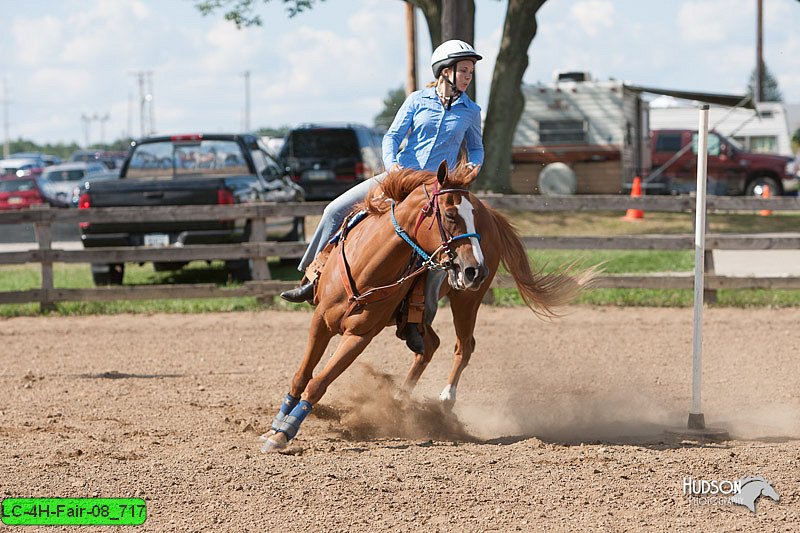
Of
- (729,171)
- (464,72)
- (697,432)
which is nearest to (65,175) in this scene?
(729,171)

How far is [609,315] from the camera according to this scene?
1142 cm

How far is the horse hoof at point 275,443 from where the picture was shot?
5.57m

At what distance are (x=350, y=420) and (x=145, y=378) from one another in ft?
7.84

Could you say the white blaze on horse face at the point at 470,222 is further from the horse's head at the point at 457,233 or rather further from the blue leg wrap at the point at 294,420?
the blue leg wrap at the point at 294,420

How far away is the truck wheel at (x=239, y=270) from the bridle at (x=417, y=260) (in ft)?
24.0

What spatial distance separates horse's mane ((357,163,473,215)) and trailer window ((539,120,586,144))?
71.1 feet

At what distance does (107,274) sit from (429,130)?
8701 millimetres

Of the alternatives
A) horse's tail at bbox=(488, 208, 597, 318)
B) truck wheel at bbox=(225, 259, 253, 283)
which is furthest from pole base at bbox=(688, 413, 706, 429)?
truck wheel at bbox=(225, 259, 253, 283)

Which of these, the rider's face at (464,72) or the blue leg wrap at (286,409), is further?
the rider's face at (464,72)

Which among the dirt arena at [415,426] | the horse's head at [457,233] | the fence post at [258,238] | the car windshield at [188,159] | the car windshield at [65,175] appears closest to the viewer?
the dirt arena at [415,426]

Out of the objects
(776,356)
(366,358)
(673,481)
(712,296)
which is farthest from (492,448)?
(712,296)

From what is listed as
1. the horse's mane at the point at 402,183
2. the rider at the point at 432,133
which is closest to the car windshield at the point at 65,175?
the rider at the point at 432,133

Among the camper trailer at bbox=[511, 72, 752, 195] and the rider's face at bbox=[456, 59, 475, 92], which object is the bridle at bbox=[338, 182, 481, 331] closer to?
the rider's face at bbox=[456, 59, 475, 92]

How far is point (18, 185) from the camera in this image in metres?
29.5
